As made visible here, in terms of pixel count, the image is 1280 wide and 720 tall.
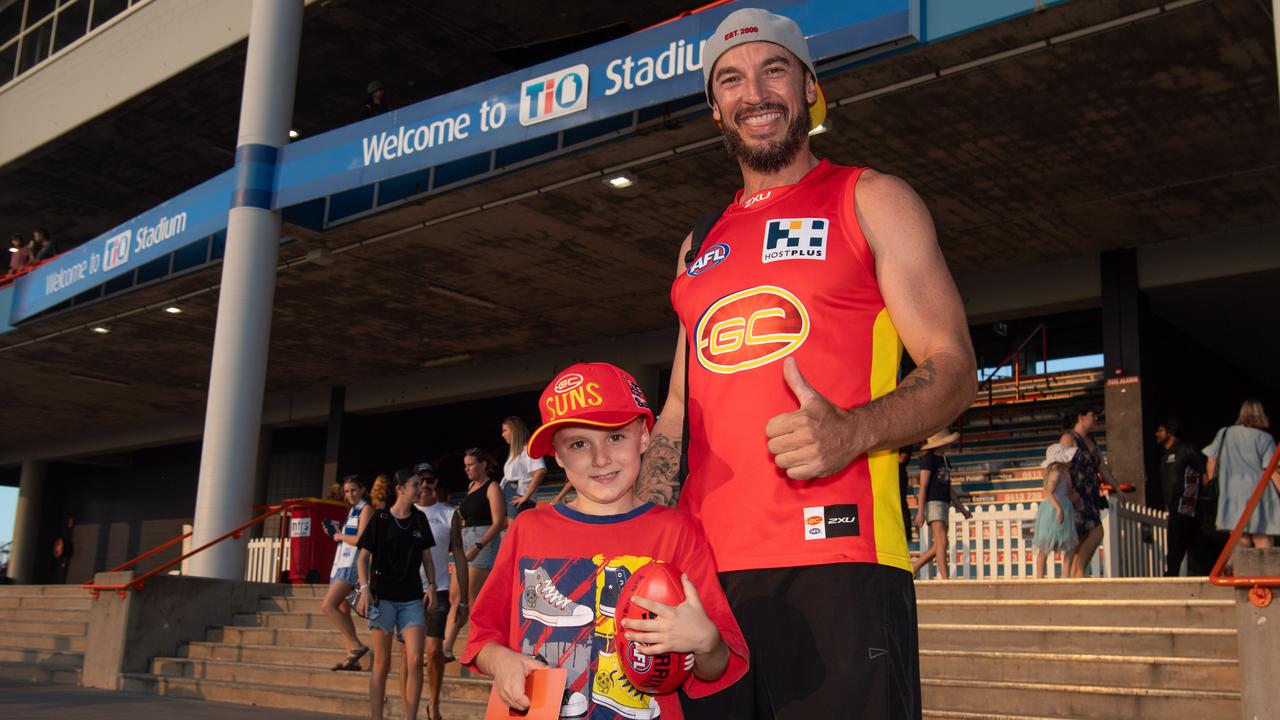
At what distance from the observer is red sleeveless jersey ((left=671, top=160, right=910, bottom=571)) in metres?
2.22

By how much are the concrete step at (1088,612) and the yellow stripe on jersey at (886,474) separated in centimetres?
829

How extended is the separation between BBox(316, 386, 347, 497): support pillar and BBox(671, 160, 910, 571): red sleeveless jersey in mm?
29065

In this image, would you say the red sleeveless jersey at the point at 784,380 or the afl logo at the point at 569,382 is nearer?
the red sleeveless jersey at the point at 784,380

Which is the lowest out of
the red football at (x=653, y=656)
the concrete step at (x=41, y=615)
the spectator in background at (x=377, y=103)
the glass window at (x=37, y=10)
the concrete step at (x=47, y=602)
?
the concrete step at (x=41, y=615)

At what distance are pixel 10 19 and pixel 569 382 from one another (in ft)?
96.0

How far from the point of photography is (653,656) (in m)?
1.98

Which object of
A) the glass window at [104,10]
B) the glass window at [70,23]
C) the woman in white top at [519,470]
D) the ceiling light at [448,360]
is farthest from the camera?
the ceiling light at [448,360]

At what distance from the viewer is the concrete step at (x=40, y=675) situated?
1449cm

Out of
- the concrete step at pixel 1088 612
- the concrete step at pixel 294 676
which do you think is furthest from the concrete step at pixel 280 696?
the concrete step at pixel 1088 612

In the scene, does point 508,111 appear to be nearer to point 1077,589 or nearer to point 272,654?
point 272,654

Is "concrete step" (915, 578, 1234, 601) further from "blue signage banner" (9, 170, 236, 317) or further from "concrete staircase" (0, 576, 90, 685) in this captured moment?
"blue signage banner" (9, 170, 236, 317)

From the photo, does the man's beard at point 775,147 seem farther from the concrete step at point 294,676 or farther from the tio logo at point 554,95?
the tio logo at point 554,95

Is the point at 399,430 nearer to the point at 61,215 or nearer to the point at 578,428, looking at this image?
the point at 61,215

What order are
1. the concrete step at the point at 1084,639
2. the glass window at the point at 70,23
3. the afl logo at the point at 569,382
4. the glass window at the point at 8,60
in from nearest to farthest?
the afl logo at the point at 569,382, the concrete step at the point at 1084,639, the glass window at the point at 70,23, the glass window at the point at 8,60
